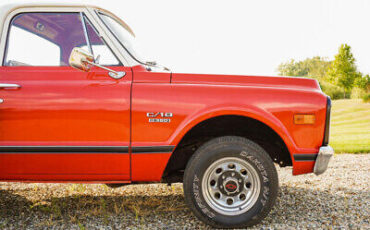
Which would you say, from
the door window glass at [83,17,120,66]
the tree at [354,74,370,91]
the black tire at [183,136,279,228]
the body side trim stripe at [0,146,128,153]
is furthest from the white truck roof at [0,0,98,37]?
the tree at [354,74,370,91]

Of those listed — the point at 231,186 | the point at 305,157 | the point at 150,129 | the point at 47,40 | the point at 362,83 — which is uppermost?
the point at 47,40

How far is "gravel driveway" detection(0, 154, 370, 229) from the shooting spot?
2.90 m

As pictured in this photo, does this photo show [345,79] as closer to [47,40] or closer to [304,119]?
[304,119]

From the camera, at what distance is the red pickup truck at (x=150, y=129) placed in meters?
2.59

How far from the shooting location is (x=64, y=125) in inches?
102

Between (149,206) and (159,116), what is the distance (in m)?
1.31

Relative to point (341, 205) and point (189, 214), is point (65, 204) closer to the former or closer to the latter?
point (189, 214)

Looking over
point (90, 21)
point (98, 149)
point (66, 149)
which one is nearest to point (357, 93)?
point (90, 21)

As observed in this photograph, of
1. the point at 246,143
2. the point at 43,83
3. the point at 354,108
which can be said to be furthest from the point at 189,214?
the point at 354,108

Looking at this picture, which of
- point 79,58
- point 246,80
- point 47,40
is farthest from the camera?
point 47,40

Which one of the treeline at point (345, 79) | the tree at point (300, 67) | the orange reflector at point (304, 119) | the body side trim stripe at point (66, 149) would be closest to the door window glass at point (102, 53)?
the body side trim stripe at point (66, 149)

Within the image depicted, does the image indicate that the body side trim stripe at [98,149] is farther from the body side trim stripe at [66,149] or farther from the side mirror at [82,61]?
the side mirror at [82,61]

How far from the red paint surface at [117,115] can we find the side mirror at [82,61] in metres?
0.06

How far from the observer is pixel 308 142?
105 inches
